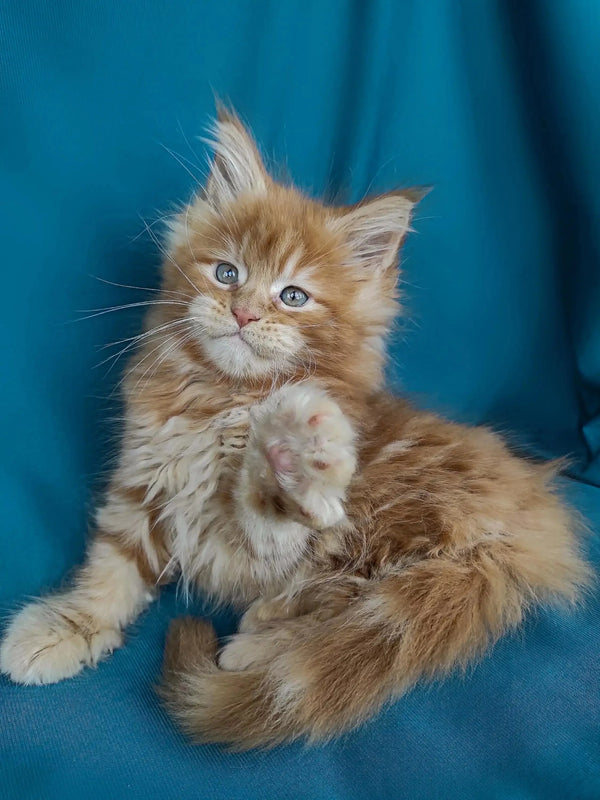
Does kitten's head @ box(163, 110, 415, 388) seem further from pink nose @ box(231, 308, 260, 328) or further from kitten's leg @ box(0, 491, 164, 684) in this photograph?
kitten's leg @ box(0, 491, 164, 684)

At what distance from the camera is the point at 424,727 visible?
112 centimetres

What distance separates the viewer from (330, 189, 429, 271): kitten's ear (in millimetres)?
1327

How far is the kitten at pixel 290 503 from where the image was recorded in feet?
3.54

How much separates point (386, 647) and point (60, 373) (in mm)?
1067

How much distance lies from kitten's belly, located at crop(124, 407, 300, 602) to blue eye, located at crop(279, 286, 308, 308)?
24 centimetres

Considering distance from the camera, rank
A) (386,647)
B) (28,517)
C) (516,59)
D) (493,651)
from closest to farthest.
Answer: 1. (386,647)
2. (493,651)
3. (28,517)
4. (516,59)

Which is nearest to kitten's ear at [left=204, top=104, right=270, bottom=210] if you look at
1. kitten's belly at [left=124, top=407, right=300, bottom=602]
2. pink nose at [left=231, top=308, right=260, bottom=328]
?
pink nose at [left=231, top=308, right=260, bottom=328]

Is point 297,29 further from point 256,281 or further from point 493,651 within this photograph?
point 493,651

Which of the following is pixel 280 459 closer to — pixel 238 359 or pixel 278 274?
pixel 238 359

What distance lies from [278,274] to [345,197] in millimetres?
570

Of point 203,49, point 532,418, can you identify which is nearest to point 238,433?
point 203,49

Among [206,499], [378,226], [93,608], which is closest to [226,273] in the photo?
[378,226]

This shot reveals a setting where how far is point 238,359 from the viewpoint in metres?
1.25

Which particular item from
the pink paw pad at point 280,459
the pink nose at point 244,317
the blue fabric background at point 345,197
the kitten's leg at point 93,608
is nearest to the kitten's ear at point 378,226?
the pink nose at point 244,317
